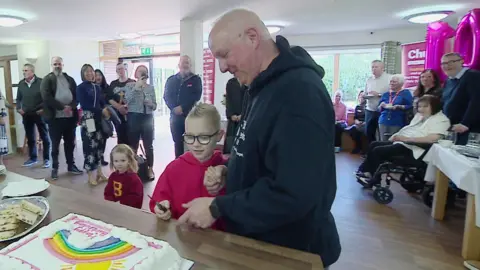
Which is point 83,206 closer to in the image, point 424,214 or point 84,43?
point 424,214

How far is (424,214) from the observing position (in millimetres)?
3025

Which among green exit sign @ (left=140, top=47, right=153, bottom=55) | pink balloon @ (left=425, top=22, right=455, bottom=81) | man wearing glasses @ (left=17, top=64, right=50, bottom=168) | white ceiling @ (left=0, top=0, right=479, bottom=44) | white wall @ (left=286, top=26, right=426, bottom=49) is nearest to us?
white ceiling @ (left=0, top=0, right=479, bottom=44)

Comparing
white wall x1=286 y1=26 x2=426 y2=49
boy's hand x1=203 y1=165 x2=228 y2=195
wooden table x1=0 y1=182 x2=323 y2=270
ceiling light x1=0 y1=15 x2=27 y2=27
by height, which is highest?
white wall x1=286 y1=26 x2=426 y2=49

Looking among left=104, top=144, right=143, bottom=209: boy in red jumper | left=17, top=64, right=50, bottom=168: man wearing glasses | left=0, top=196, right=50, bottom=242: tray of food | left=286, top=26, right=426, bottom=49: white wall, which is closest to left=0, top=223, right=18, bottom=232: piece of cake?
left=0, top=196, right=50, bottom=242: tray of food

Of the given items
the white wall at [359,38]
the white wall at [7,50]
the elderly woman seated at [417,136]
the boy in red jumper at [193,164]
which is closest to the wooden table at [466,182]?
the elderly woman seated at [417,136]

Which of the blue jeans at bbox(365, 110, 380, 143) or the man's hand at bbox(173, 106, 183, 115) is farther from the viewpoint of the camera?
the blue jeans at bbox(365, 110, 380, 143)

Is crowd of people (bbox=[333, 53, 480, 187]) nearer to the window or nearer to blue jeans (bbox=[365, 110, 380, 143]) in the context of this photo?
blue jeans (bbox=[365, 110, 380, 143])

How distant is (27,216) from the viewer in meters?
0.93

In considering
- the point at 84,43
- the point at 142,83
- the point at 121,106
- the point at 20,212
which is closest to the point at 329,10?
the point at 142,83

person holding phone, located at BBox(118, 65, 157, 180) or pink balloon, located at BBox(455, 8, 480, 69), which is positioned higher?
pink balloon, located at BBox(455, 8, 480, 69)

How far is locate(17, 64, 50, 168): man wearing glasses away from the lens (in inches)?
183

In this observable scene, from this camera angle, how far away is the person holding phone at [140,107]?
12.5 feet

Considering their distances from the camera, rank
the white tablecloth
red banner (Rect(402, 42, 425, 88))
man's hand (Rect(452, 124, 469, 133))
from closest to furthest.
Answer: the white tablecloth < man's hand (Rect(452, 124, 469, 133)) < red banner (Rect(402, 42, 425, 88))

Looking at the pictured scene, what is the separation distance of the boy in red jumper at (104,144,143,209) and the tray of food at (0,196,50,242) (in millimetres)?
1088
